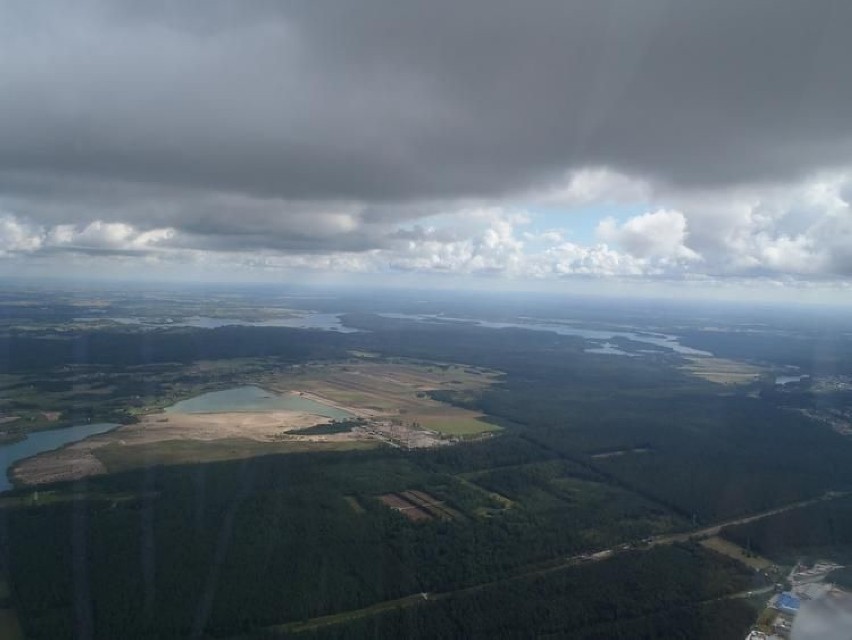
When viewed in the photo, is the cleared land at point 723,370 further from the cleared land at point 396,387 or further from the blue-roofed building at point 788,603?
the blue-roofed building at point 788,603

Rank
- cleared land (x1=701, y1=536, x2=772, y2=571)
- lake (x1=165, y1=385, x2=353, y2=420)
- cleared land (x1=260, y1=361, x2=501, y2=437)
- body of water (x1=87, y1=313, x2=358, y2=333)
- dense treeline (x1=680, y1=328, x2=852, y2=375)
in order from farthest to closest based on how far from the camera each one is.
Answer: body of water (x1=87, y1=313, x2=358, y2=333)
dense treeline (x1=680, y1=328, x2=852, y2=375)
lake (x1=165, y1=385, x2=353, y2=420)
cleared land (x1=260, y1=361, x2=501, y2=437)
cleared land (x1=701, y1=536, x2=772, y2=571)

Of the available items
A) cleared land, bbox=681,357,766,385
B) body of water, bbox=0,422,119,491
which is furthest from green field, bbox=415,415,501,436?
cleared land, bbox=681,357,766,385

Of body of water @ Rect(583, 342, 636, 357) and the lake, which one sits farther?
body of water @ Rect(583, 342, 636, 357)

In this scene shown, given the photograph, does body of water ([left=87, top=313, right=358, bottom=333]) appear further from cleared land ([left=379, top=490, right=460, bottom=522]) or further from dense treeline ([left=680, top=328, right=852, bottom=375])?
cleared land ([left=379, top=490, right=460, bottom=522])

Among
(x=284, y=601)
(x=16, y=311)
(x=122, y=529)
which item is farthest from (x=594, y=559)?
(x=16, y=311)

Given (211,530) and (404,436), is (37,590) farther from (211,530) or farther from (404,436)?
(404,436)

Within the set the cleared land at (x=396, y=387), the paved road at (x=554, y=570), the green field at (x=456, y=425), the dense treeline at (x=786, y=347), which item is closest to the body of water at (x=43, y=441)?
the cleared land at (x=396, y=387)

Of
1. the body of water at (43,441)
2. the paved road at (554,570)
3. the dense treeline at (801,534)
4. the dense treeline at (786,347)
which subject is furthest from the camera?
the dense treeline at (786,347)
